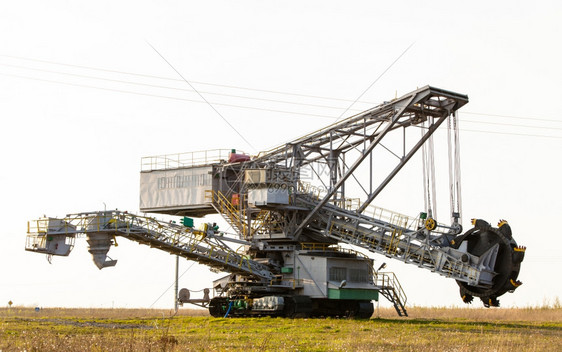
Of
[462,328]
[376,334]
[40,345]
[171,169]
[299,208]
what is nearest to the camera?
[40,345]

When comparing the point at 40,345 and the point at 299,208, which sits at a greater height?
the point at 299,208

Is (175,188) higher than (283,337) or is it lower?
higher

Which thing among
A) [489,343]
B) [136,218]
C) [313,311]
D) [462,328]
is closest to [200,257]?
[136,218]

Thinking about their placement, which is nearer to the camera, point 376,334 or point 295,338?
point 295,338

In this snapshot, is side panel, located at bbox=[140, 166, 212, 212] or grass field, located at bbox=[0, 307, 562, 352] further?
side panel, located at bbox=[140, 166, 212, 212]

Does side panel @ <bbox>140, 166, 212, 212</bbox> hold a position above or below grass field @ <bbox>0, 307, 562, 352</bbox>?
above

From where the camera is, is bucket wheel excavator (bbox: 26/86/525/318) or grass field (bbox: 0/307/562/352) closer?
grass field (bbox: 0/307/562/352)

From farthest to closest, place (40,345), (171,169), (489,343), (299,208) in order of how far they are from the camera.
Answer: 1. (171,169)
2. (299,208)
3. (489,343)
4. (40,345)

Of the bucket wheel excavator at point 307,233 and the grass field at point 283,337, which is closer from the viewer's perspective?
the grass field at point 283,337

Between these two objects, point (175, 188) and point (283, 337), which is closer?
point (283, 337)

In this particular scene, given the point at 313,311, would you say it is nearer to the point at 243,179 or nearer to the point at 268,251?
the point at 268,251

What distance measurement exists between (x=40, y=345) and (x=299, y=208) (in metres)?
27.4

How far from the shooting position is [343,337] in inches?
1168

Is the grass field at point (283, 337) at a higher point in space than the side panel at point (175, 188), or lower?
lower
